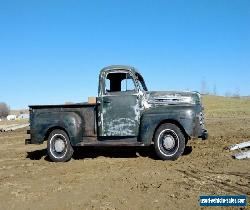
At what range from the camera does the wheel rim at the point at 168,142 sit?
32.7 ft

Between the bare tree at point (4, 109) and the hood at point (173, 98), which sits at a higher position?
the hood at point (173, 98)

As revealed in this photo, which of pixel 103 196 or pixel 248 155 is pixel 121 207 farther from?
pixel 248 155

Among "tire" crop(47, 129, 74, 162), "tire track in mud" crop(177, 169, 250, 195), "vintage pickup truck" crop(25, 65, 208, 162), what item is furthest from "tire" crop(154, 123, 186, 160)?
"tire" crop(47, 129, 74, 162)

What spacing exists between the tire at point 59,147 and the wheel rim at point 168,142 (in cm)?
248

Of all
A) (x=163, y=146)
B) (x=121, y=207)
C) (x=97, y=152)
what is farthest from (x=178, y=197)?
(x=97, y=152)

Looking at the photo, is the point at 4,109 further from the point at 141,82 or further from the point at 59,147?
the point at 141,82

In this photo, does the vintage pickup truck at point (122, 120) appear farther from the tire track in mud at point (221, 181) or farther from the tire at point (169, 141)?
the tire track in mud at point (221, 181)

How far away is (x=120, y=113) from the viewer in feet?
34.5

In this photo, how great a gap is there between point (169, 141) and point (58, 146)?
9.99ft

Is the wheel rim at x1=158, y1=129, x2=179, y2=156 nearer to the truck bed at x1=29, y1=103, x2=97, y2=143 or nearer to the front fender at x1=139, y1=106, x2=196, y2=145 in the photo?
the front fender at x1=139, y1=106, x2=196, y2=145

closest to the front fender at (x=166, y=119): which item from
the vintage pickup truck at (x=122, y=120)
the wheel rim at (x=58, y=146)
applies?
the vintage pickup truck at (x=122, y=120)

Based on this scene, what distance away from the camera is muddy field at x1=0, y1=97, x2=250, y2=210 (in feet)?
21.5

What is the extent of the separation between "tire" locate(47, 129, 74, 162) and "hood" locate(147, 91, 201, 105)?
249cm

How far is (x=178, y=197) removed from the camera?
6488 mm
